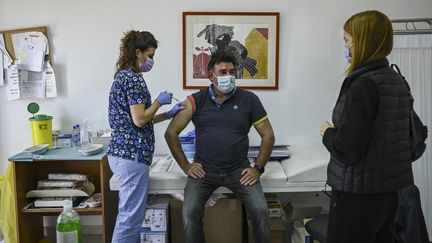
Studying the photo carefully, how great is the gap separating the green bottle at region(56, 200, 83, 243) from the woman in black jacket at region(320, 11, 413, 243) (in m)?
1.51

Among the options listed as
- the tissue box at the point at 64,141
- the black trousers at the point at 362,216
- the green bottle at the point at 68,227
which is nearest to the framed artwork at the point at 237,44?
the tissue box at the point at 64,141

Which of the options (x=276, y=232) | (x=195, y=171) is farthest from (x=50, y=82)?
(x=276, y=232)

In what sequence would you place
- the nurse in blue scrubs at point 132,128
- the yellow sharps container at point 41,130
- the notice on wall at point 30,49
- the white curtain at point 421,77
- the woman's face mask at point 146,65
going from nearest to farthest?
1. the nurse in blue scrubs at point 132,128
2. the woman's face mask at point 146,65
3. the white curtain at point 421,77
4. the yellow sharps container at point 41,130
5. the notice on wall at point 30,49

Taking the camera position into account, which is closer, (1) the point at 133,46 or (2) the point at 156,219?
→ (1) the point at 133,46

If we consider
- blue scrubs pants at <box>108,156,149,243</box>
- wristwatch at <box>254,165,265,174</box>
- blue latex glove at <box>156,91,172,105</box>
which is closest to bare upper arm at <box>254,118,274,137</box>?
wristwatch at <box>254,165,265,174</box>

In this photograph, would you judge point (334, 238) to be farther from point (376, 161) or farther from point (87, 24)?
point (87, 24)

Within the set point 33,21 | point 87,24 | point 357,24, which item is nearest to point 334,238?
point 357,24

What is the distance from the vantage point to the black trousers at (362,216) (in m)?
1.58

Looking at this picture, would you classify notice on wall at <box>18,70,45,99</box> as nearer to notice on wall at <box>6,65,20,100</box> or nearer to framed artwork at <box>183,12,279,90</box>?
notice on wall at <box>6,65,20,100</box>

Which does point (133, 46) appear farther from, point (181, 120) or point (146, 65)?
point (181, 120)

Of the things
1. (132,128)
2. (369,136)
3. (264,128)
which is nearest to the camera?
(369,136)

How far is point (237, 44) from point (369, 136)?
1.69m

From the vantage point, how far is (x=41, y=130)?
2895mm

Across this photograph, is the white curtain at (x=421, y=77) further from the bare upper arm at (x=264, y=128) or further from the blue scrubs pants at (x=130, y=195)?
the blue scrubs pants at (x=130, y=195)
